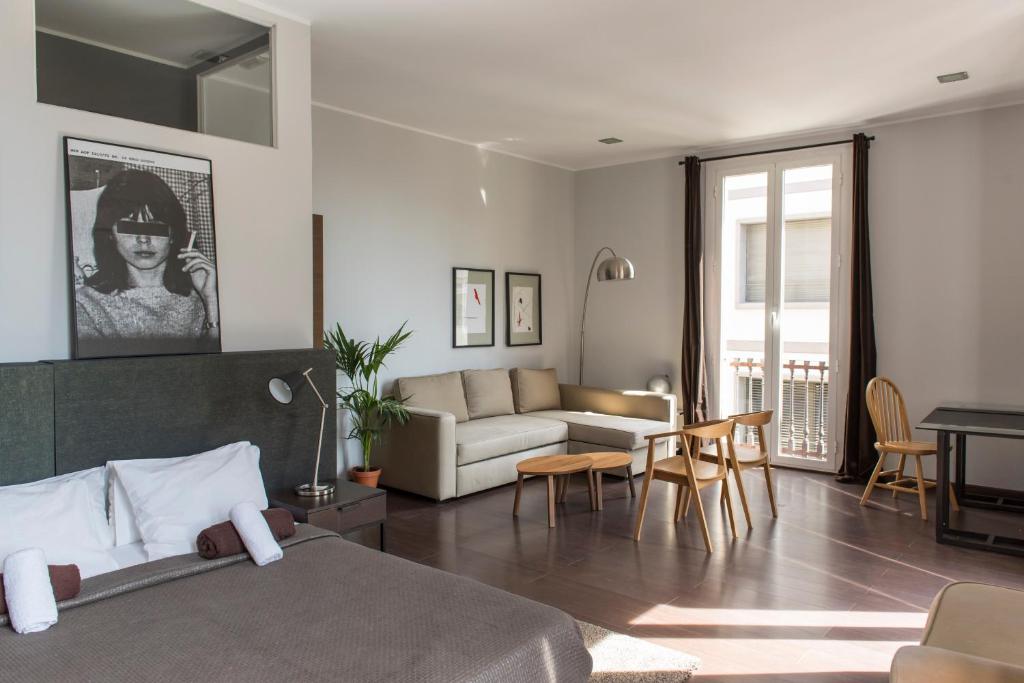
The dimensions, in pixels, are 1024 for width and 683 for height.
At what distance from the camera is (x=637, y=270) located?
730cm

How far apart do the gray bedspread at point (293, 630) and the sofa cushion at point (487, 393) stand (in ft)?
12.0

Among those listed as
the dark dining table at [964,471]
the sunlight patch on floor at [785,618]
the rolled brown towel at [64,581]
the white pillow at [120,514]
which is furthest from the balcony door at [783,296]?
the rolled brown towel at [64,581]

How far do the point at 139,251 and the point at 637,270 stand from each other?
16.7ft

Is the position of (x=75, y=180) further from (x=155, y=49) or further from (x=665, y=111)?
(x=665, y=111)

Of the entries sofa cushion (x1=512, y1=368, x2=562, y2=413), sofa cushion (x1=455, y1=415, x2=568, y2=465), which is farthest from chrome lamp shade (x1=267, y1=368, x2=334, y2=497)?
sofa cushion (x1=512, y1=368, x2=562, y2=413)

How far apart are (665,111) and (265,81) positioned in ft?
10.3

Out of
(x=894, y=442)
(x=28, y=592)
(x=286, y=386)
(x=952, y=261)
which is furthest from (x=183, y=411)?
(x=952, y=261)

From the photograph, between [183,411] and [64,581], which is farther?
[183,411]

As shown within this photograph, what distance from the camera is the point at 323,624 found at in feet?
7.06

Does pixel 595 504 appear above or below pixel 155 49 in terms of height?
below

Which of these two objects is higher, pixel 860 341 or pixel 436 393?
pixel 860 341

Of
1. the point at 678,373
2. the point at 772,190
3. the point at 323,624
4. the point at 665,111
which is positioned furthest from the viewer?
the point at 678,373

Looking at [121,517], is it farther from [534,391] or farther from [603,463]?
[534,391]

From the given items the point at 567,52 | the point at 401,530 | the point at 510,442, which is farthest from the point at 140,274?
the point at 510,442
